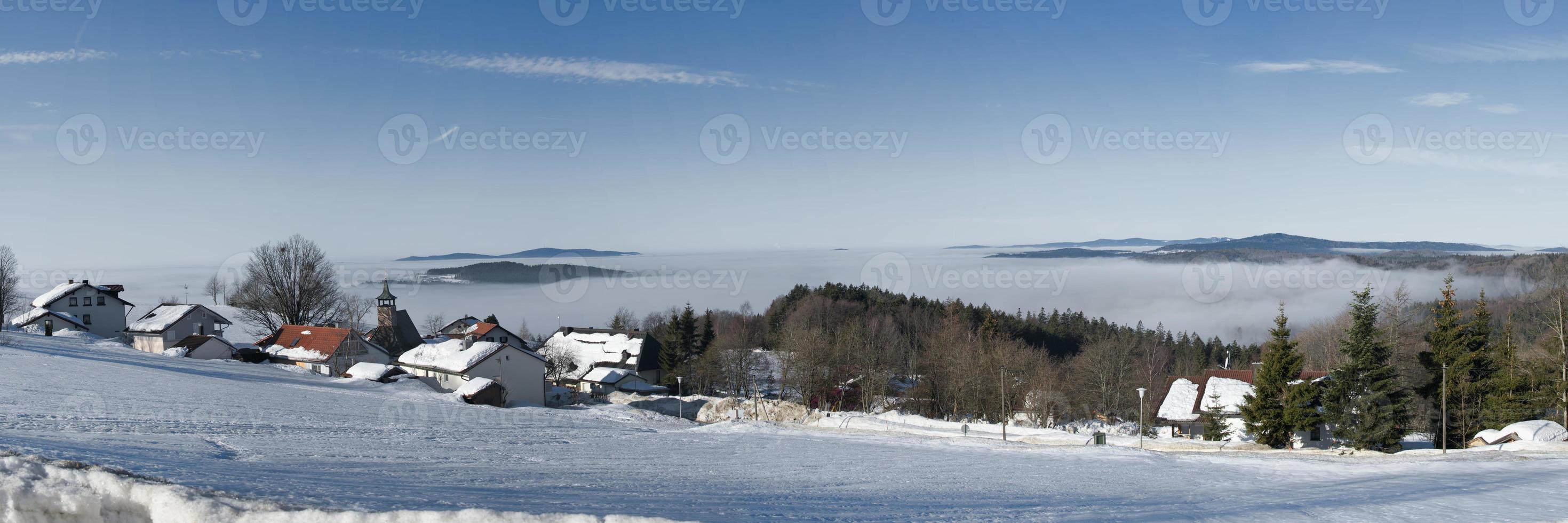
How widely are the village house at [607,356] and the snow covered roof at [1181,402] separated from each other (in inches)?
1474

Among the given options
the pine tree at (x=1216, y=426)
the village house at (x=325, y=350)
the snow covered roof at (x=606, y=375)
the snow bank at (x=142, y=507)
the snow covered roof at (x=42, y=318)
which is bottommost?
the snow covered roof at (x=606, y=375)

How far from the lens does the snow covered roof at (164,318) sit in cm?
5366

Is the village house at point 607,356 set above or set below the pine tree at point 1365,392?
below

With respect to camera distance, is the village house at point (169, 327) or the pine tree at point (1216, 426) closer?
the pine tree at point (1216, 426)

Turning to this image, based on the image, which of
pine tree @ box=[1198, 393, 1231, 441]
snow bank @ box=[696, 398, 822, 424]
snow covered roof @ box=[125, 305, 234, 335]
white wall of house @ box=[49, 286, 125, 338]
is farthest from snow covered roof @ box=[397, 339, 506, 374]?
pine tree @ box=[1198, 393, 1231, 441]

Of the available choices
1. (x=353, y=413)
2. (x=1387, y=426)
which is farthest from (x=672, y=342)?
(x=1387, y=426)

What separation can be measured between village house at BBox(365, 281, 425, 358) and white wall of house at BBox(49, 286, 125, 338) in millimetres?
16044

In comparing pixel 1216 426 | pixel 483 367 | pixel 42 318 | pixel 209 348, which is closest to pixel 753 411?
pixel 483 367

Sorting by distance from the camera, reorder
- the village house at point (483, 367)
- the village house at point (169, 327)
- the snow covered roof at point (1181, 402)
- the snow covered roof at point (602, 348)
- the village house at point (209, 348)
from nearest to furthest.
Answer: the snow covered roof at point (1181, 402) → the village house at point (209, 348) → the village house at point (483, 367) → the village house at point (169, 327) → the snow covered roof at point (602, 348)

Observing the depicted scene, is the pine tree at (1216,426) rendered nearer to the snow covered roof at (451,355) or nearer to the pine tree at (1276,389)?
the pine tree at (1276,389)

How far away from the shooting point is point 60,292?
55.5 metres

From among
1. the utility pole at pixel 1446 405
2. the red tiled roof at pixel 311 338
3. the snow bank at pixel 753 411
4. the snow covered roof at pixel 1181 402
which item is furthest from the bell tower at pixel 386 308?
the utility pole at pixel 1446 405

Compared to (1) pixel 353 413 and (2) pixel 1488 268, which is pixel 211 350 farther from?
(2) pixel 1488 268

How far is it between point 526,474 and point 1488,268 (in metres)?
141
